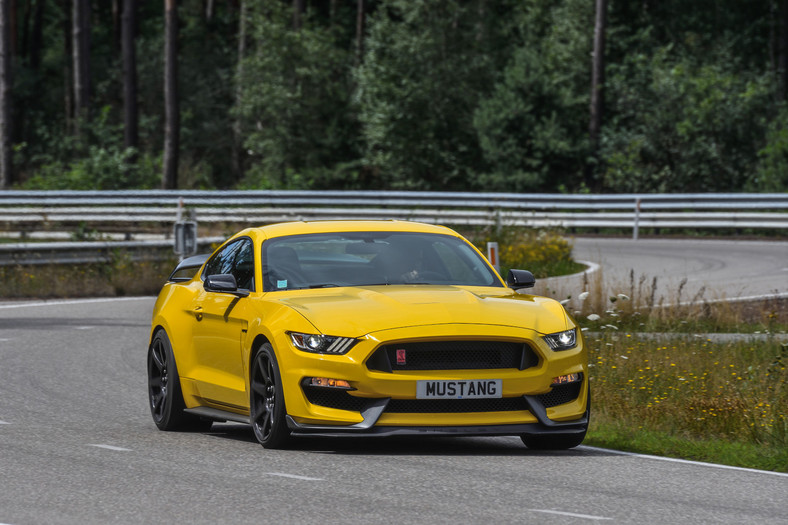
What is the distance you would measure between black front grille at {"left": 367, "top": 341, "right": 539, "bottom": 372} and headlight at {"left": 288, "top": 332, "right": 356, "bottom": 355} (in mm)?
169

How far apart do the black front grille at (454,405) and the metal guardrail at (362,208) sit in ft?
86.0

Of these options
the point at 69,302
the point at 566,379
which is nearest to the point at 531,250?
the point at 69,302

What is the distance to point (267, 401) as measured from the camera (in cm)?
876

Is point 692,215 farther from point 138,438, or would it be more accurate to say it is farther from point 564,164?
point 138,438

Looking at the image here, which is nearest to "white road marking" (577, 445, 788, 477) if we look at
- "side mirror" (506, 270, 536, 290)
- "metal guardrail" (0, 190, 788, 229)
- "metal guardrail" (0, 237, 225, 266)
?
"side mirror" (506, 270, 536, 290)

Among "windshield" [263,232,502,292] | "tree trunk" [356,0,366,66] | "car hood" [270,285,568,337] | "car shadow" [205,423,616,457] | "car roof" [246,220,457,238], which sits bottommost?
"car shadow" [205,423,616,457]

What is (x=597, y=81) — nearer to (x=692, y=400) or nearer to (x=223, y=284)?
(x=692, y=400)

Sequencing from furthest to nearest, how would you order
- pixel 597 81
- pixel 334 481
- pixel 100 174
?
1. pixel 100 174
2. pixel 597 81
3. pixel 334 481

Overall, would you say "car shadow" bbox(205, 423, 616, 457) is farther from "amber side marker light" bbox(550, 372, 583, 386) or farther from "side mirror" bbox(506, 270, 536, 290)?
"side mirror" bbox(506, 270, 536, 290)

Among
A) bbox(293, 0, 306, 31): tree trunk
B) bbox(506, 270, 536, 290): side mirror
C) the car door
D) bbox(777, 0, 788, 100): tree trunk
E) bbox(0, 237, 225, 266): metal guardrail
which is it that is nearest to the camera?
the car door

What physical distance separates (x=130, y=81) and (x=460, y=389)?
48020mm

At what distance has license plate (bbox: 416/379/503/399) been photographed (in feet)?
27.1

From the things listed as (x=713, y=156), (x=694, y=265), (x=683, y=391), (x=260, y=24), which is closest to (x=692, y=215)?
(x=713, y=156)

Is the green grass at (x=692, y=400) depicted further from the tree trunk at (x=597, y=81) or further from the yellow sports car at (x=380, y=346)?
the tree trunk at (x=597, y=81)
